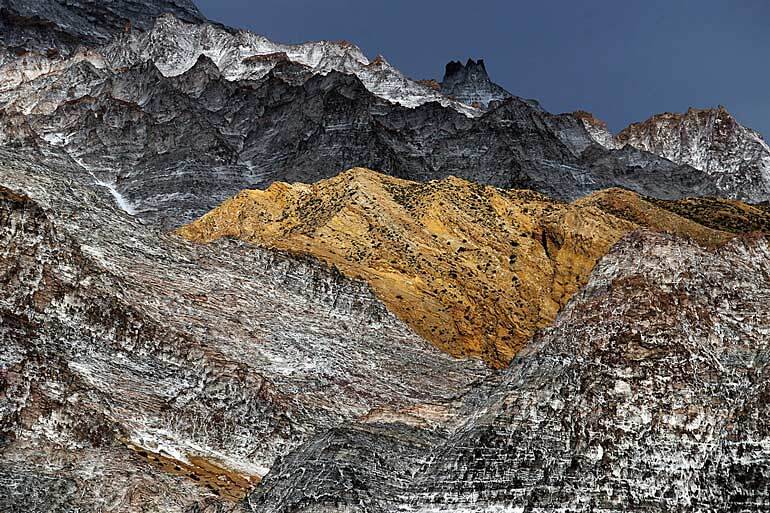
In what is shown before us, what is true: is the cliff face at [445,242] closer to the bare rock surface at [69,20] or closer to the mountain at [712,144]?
the mountain at [712,144]

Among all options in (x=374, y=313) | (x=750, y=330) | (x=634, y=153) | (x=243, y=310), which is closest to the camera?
(x=750, y=330)

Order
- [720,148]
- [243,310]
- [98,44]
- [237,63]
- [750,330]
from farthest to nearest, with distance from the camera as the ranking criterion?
[98,44], [237,63], [720,148], [243,310], [750,330]

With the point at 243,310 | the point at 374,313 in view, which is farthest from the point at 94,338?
the point at 374,313

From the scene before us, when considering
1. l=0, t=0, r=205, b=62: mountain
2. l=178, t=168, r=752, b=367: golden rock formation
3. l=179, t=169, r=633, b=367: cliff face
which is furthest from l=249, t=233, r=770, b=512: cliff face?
l=0, t=0, r=205, b=62: mountain

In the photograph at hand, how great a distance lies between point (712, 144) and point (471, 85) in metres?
35.7

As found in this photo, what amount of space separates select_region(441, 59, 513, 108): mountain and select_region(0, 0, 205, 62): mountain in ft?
135

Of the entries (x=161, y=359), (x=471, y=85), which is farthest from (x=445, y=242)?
(x=471, y=85)

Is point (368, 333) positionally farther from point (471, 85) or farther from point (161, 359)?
point (471, 85)

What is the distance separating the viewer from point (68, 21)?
151 meters

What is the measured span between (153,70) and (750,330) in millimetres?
94012

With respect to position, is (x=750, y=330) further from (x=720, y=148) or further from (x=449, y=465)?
(x=720, y=148)

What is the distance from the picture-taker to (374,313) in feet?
141

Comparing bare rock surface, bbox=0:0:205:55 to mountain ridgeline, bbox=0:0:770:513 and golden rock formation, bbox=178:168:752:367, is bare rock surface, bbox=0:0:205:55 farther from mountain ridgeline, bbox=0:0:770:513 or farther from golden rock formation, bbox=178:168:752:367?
golden rock formation, bbox=178:168:752:367

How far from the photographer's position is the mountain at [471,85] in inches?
5625
